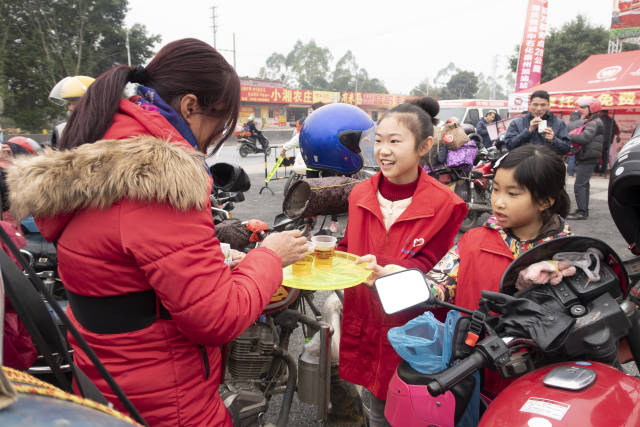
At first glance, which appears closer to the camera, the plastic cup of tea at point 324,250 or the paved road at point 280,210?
the plastic cup of tea at point 324,250

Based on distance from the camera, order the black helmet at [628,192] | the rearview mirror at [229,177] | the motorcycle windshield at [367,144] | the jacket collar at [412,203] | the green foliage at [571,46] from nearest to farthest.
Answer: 1. the black helmet at [628,192]
2. the jacket collar at [412,203]
3. the motorcycle windshield at [367,144]
4. the rearview mirror at [229,177]
5. the green foliage at [571,46]

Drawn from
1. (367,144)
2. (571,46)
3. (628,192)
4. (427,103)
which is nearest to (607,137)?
(367,144)

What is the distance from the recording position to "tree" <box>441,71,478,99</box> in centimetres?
6869

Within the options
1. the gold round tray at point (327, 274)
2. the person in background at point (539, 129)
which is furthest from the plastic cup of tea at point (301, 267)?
the person in background at point (539, 129)

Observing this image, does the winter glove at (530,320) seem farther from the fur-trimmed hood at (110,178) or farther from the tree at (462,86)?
the tree at (462,86)

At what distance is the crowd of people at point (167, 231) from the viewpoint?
1.06 metres

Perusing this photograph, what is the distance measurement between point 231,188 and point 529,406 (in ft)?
8.05

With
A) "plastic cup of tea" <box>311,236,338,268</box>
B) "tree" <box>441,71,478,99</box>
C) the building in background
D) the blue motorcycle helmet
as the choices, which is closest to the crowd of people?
"plastic cup of tea" <box>311,236,338,268</box>

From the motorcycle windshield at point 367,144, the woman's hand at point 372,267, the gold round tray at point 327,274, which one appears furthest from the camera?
the motorcycle windshield at point 367,144

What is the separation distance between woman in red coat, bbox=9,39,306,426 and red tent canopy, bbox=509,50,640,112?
517 inches

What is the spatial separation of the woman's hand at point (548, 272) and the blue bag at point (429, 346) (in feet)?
0.74

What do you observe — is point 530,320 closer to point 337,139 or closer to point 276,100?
point 337,139

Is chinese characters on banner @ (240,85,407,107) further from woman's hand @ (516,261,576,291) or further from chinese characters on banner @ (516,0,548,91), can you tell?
woman's hand @ (516,261,576,291)

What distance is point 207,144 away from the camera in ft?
4.67
